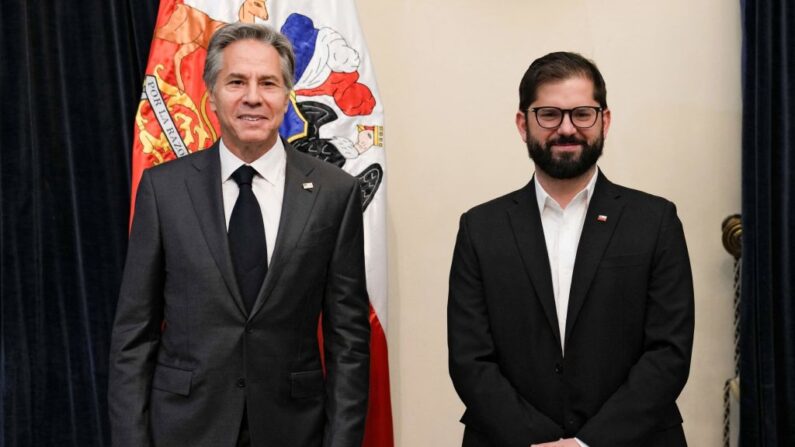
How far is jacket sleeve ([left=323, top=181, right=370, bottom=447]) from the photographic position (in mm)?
2279

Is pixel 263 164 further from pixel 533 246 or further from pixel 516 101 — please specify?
pixel 516 101

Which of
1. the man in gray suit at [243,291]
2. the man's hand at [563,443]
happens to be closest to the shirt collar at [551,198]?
the man in gray suit at [243,291]

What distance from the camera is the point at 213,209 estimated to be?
7.36 ft

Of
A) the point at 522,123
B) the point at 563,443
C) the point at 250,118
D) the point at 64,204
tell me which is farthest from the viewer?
the point at 64,204

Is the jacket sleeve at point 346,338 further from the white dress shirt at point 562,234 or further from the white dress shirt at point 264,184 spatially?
the white dress shirt at point 562,234

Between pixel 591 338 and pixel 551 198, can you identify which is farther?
pixel 551 198

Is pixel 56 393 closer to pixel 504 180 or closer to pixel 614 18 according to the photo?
pixel 504 180

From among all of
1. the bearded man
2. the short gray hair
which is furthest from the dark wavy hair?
the short gray hair

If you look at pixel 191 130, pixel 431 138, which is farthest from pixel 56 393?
pixel 431 138

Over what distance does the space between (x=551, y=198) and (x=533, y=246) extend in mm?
148

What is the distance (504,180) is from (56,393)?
6.15 ft

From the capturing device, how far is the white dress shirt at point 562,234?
231 cm

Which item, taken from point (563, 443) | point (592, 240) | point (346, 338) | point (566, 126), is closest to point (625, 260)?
point (592, 240)

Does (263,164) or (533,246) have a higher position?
(263,164)
